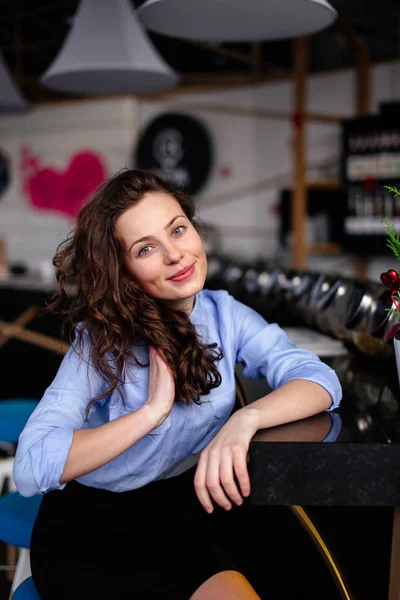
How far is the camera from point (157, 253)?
4.69 ft

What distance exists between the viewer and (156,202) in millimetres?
1461

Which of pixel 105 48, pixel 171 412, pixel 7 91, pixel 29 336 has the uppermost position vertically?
pixel 105 48

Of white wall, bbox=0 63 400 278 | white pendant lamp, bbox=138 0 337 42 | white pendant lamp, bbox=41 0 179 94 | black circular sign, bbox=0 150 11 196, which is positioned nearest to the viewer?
white pendant lamp, bbox=138 0 337 42

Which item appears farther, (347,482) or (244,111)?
(244,111)

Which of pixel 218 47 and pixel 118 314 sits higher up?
pixel 218 47

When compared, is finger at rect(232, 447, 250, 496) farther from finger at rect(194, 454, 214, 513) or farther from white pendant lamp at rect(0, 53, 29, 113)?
white pendant lamp at rect(0, 53, 29, 113)

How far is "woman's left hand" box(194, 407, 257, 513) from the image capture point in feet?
3.60

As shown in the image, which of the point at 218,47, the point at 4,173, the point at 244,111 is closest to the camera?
the point at 218,47

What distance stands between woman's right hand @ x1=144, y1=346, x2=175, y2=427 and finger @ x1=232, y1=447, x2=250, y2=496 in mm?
218

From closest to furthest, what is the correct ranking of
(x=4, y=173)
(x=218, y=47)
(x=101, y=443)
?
(x=101, y=443), (x=218, y=47), (x=4, y=173)

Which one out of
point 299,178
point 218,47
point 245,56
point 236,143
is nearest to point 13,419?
point 299,178

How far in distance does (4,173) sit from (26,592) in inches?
295

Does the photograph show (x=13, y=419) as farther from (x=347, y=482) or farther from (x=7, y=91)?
(x=7, y=91)

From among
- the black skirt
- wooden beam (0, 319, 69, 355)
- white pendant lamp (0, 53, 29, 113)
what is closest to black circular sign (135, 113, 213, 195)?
wooden beam (0, 319, 69, 355)
